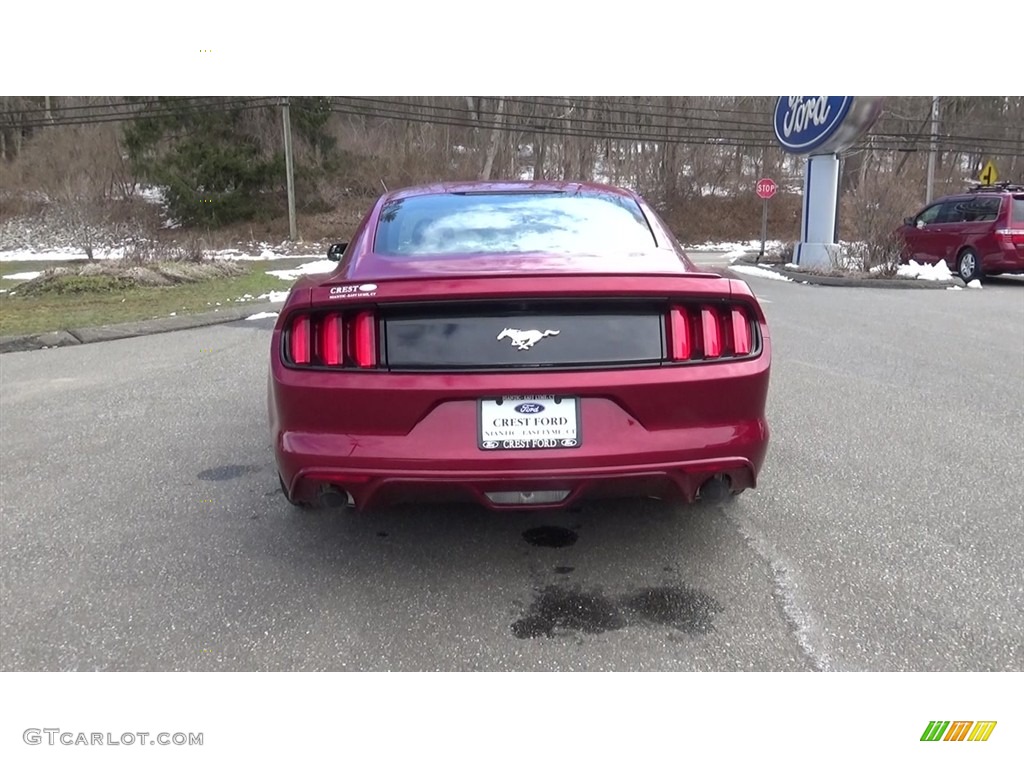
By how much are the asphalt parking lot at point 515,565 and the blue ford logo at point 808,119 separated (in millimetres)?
12528

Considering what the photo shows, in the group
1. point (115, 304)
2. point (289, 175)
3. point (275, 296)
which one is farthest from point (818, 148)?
point (289, 175)

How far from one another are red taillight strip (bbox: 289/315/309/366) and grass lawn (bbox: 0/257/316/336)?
7397mm

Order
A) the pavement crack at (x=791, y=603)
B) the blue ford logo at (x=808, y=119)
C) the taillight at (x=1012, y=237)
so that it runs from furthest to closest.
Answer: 1. the blue ford logo at (x=808, y=119)
2. the taillight at (x=1012, y=237)
3. the pavement crack at (x=791, y=603)

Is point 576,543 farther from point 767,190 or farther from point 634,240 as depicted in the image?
point 767,190

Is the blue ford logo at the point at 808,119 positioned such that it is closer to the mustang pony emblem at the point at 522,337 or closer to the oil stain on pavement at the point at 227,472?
the oil stain on pavement at the point at 227,472

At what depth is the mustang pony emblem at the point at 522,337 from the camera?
2.51m

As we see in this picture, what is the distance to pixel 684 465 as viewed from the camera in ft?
8.34

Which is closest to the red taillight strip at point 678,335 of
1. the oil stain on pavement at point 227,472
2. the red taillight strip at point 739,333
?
the red taillight strip at point 739,333

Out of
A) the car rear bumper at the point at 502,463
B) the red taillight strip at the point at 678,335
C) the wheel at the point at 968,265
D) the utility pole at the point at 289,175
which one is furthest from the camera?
the utility pole at the point at 289,175

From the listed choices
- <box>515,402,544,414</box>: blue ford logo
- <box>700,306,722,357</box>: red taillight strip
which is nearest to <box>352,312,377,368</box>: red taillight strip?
<box>515,402,544,414</box>: blue ford logo
